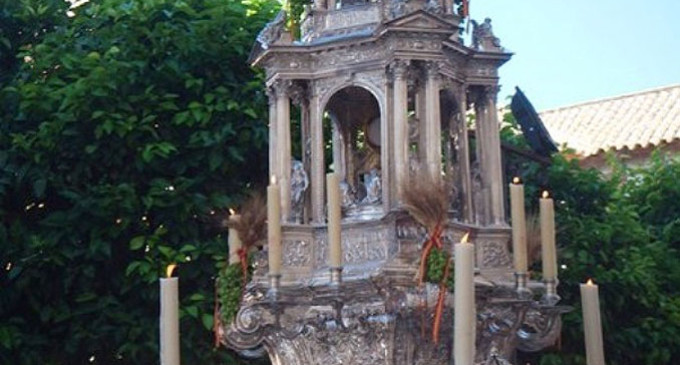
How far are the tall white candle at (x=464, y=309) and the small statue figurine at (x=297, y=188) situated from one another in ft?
6.89

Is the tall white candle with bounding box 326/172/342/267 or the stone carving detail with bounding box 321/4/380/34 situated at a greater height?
the stone carving detail with bounding box 321/4/380/34

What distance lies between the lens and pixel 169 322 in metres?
6.70

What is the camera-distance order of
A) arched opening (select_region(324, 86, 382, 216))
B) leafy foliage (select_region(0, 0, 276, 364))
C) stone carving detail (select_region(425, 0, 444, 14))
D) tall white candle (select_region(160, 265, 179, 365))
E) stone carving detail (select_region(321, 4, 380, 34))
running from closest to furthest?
tall white candle (select_region(160, 265, 179, 365)), stone carving detail (select_region(425, 0, 444, 14)), stone carving detail (select_region(321, 4, 380, 34)), arched opening (select_region(324, 86, 382, 216)), leafy foliage (select_region(0, 0, 276, 364))

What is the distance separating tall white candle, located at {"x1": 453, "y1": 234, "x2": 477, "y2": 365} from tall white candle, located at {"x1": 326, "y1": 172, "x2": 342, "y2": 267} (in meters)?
1.23

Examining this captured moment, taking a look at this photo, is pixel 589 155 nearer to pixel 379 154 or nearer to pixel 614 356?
pixel 614 356

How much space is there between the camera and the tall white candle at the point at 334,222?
7367mm

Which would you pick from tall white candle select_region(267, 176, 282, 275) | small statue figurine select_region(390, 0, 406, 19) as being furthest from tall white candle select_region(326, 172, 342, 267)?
small statue figurine select_region(390, 0, 406, 19)

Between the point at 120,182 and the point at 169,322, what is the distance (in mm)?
4729

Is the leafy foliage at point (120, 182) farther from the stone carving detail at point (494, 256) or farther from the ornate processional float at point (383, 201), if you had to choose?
the stone carving detail at point (494, 256)

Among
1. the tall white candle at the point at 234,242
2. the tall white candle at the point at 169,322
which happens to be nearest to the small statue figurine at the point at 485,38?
the tall white candle at the point at 234,242

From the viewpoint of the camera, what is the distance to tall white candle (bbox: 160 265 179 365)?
263 inches

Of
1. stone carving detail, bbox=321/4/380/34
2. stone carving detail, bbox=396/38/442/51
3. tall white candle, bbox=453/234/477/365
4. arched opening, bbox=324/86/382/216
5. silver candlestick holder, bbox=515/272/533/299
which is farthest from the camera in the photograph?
arched opening, bbox=324/86/382/216

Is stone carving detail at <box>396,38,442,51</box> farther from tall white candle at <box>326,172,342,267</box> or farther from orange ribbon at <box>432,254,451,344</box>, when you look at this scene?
orange ribbon at <box>432,254,451,344</box>

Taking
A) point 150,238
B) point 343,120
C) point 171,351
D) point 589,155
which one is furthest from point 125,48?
point 589,155
